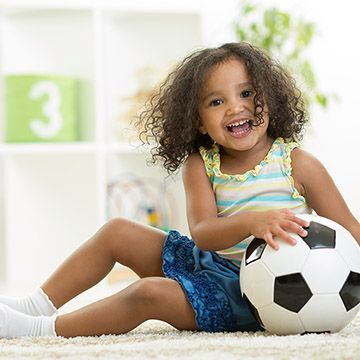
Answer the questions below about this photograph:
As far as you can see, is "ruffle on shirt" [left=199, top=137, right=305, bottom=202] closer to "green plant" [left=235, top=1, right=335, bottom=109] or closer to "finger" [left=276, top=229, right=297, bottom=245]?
"finger" [left=276, top=229, right=297, bottom=245]

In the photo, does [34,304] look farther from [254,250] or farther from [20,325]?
[254,250]

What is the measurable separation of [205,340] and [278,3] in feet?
7.69

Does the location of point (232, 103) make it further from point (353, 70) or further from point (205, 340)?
point (353, 70)

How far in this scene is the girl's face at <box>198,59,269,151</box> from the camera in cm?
171

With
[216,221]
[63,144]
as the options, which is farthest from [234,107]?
[63,144]

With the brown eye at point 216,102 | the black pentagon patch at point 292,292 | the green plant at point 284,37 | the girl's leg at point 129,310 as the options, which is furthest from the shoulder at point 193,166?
the green plant at point 284,37

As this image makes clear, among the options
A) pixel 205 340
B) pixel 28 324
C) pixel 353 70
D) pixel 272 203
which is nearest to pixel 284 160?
pixel 272 203

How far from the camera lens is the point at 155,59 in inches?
141

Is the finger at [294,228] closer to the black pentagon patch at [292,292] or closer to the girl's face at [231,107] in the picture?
the black pentagon patch at [292,292]

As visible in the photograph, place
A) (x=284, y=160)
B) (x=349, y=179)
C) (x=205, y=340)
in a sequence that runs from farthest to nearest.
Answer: (x=349, y=179)
(x=284, y=160)
(x=205, y=340)

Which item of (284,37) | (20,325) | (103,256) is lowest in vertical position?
(20,325)

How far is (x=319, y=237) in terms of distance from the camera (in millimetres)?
1492

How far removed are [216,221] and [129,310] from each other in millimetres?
232

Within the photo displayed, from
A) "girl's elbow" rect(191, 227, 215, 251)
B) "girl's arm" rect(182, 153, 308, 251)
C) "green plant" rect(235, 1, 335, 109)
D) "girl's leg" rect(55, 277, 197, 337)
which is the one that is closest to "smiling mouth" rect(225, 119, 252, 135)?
"girl's arm" rect(182, 153, 308, 251)
